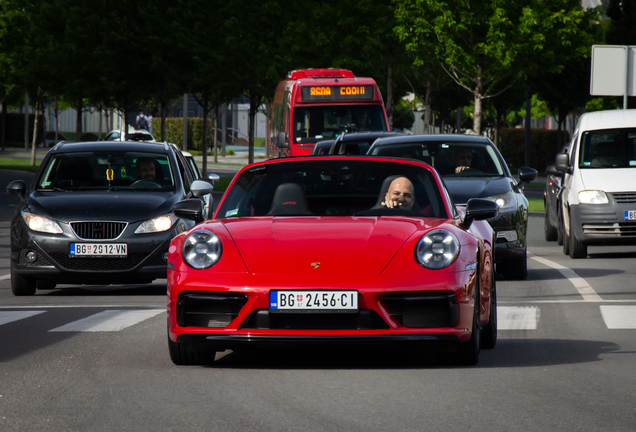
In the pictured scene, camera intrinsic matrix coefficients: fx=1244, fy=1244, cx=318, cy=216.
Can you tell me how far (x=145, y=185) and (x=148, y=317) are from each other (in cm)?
317

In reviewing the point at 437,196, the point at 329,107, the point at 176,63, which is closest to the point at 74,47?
the point at 176,63

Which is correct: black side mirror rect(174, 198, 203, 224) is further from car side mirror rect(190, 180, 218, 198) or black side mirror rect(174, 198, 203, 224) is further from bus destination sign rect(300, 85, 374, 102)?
bus destination sign rect(300, 85, 374, 102)

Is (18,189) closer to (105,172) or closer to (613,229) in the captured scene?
(105,172)

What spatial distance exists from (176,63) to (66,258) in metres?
28.6

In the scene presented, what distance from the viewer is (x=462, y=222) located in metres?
7.83

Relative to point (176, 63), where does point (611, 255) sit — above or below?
below

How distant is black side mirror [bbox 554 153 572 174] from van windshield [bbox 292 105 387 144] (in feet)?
39.3

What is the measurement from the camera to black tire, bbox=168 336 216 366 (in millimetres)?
7383

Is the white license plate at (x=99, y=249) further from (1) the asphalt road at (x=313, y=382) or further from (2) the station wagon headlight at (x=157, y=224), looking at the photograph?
(1) the asphalt road at (x=313, y=382)

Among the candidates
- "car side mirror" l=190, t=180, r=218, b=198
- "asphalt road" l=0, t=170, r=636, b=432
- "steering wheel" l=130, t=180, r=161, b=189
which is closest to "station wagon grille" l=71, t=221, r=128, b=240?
"steering wheel" l=130, t=180, r=161, b=189

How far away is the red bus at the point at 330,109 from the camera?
2886cm

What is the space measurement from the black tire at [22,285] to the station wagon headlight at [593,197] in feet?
24.6

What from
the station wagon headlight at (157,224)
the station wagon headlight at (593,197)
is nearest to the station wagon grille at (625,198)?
the station wagon headlight at (593,197)

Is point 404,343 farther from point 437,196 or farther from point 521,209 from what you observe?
point 521,209
